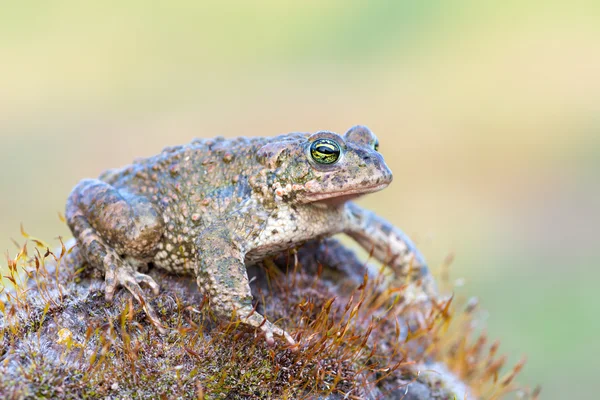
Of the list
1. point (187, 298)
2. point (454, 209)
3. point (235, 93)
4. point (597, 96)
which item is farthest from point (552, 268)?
point (235, 93)

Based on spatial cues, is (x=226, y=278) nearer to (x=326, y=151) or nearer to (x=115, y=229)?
(x=115, y=229)

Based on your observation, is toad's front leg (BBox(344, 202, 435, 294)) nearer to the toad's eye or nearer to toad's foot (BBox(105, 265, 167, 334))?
the toad's eye

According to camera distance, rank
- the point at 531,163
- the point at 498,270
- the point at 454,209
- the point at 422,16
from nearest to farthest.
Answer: the point at 498,270, the point at 454,209, the point at 531,163, the point at 422,16

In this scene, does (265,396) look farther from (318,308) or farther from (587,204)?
(587,204)

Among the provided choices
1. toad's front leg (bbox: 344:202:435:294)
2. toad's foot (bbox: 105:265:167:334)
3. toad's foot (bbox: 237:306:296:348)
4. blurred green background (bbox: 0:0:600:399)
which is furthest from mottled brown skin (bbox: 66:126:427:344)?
blurred green background (bbox: 0:0:600:399)

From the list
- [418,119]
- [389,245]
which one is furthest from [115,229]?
[418,119]

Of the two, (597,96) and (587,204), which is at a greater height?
(597,96)

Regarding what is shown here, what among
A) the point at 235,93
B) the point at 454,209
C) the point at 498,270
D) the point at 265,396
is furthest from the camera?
the point at 235,93

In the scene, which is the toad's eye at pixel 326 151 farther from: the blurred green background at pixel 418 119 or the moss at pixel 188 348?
the blurred green background at pixel 418 119

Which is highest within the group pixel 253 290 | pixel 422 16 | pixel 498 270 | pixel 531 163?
pixel 422 16
